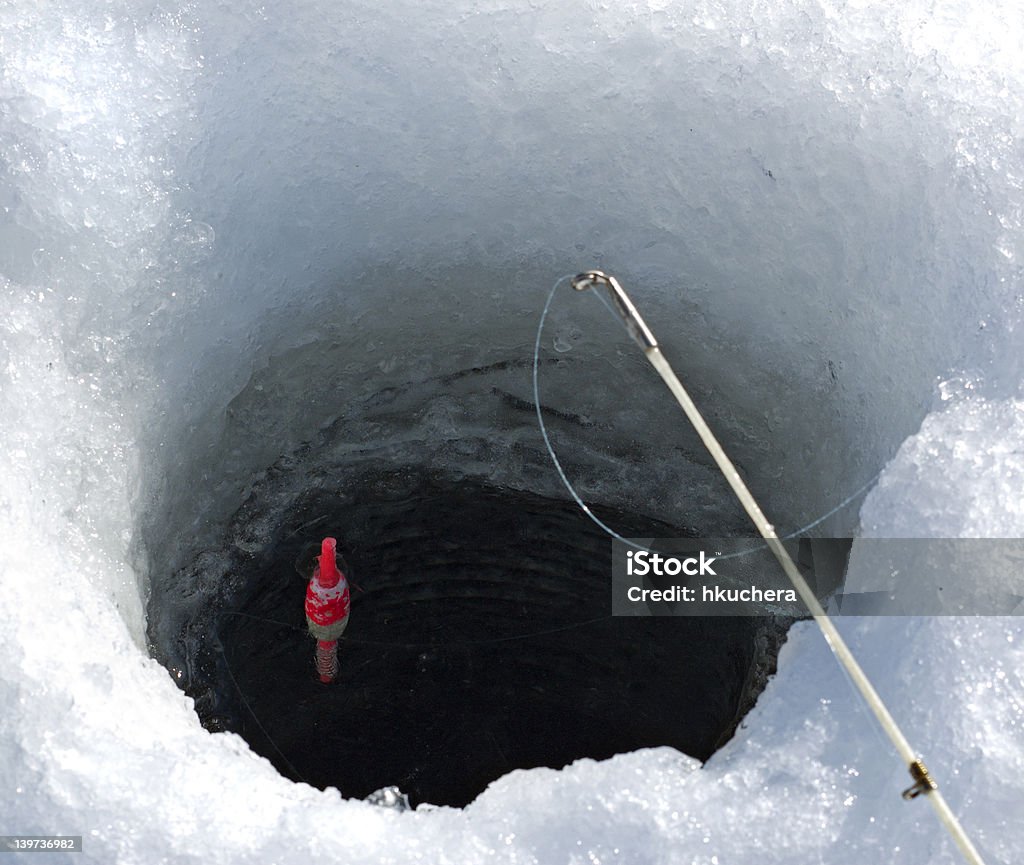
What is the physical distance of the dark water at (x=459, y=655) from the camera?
10.6 ft

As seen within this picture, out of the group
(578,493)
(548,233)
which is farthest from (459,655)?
(548,233)

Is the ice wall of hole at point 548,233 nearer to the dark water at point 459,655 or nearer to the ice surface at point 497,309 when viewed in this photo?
the ice surface at point 497,309

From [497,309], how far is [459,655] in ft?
3.39

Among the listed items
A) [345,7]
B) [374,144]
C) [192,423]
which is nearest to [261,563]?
[192,423]

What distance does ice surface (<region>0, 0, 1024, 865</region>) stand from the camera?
205 cm

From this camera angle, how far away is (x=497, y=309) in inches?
132

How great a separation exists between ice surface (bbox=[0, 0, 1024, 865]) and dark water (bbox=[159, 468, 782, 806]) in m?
0.34

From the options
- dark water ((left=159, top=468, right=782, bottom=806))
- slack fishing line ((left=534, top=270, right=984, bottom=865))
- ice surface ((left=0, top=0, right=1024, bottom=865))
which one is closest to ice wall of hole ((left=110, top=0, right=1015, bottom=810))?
ice surface ((left=0, top=0, right=1024, bottom=865))

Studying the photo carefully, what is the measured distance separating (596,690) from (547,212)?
139 cm

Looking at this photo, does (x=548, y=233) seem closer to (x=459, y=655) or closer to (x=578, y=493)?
(x=578, y=493)

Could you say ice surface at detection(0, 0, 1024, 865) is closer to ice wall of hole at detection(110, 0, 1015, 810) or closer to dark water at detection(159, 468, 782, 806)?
ice wall of hole at detection(110, 0, 1015, 810)

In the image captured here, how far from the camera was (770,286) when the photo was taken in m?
3.05

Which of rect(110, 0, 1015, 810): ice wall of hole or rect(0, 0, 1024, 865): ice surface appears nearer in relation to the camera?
rect(0, 0, 1024, 865): ice surface

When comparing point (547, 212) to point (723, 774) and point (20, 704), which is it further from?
point (20, 704)
